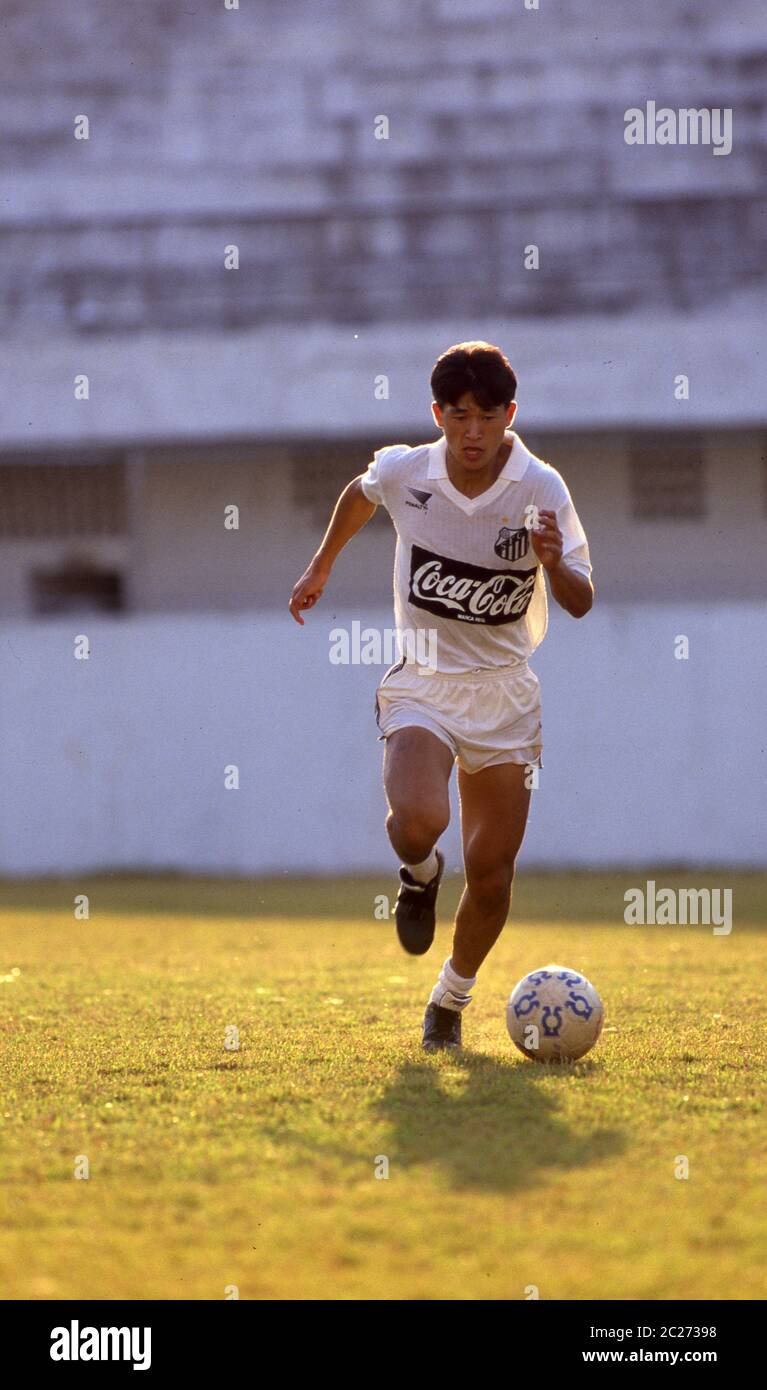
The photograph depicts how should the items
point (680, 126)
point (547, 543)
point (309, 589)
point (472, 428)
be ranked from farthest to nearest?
point (680, 126) < point (309, 589) < point (472, 428) < point (547, 543)

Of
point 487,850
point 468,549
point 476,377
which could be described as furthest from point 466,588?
point 487,850

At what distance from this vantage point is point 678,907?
45.7ft

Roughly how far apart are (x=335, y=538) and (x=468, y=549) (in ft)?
2.44

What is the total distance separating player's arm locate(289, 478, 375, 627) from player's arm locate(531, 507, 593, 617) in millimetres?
1021

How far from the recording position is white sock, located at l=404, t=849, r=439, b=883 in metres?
5.95

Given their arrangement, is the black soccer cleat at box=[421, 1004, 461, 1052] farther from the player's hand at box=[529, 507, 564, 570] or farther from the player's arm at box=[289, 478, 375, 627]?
the player's hand at box=[529, 507, 564, 570]

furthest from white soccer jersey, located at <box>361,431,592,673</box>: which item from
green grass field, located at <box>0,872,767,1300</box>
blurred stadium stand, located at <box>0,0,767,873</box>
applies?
blurred stadium stand, located at <box>0,0,767,873</box>

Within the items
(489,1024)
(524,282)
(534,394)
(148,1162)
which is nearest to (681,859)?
(534,394)

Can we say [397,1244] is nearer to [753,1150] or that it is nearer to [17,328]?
[753,1150]

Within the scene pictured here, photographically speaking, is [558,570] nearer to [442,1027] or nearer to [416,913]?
[416,913]

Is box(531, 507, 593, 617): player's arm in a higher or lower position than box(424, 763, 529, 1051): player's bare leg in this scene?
higher

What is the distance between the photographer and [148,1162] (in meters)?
4.34
